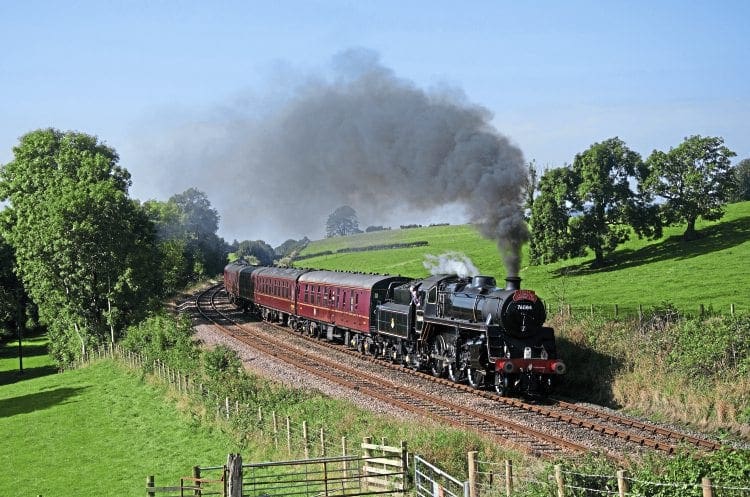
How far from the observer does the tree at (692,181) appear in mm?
54312

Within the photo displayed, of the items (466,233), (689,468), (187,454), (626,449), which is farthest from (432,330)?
(466,233)

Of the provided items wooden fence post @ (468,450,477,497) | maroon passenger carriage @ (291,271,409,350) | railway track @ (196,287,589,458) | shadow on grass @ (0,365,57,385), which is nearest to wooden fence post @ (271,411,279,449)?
railway track @ (196,287,589,458)

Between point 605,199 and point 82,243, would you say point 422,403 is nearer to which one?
point 82,243

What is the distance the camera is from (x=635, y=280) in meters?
47.2

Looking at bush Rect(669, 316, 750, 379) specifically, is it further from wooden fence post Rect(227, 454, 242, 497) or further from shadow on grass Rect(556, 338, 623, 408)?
wooden fence post Rect(227, 454, 242, 497)

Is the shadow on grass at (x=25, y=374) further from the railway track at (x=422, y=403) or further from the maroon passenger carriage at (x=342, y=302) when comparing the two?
the railway track at (x=422, y=403)

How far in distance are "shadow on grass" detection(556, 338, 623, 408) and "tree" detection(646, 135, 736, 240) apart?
110ft

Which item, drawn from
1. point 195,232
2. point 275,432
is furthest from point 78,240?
point 195,232

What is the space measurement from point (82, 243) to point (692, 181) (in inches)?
1612

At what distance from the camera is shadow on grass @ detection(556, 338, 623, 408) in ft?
74.6

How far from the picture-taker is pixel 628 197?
183ft

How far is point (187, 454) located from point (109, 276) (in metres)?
25.1

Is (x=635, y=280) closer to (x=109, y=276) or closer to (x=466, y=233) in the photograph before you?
(x=109, y=276)

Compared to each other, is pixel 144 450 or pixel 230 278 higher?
pixel 230 278
